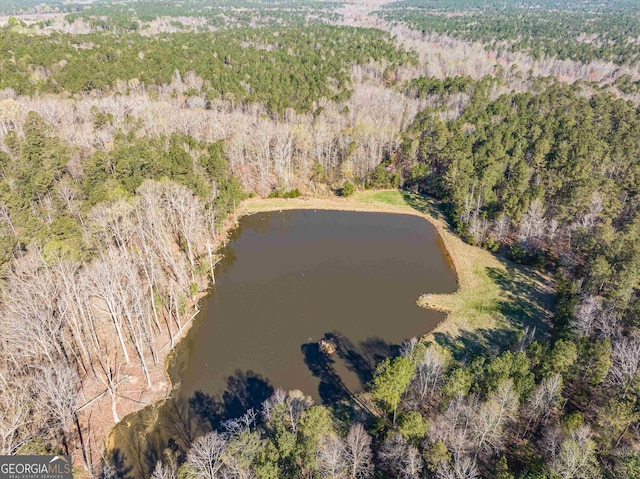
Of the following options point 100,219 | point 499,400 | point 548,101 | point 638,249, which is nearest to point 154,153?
point 100,219

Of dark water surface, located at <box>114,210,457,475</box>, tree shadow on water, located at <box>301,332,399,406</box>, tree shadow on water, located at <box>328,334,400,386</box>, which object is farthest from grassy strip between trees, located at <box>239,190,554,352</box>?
tree shadow on water, located at <box>301,332,399,406</box>

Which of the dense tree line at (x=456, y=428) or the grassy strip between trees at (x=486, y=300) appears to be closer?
the dense tree line at (x=456, y=428)

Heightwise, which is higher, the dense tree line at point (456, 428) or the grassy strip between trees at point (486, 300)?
the dense tree line at point (456, 428)

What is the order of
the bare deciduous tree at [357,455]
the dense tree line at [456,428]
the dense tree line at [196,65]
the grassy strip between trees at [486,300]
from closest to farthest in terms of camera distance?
the dense tree line at [456,428], the bare deciduous tree at [357,455], the grassy strip between trees at [486,300], the dense tree line at [196,65]

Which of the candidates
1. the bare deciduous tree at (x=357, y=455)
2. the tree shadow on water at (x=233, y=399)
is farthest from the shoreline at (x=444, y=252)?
the bare deciduous tree at (x=357, y=455)

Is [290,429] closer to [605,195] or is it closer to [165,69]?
[605,195]

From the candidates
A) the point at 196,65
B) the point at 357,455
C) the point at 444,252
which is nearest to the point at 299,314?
the point at 357,455

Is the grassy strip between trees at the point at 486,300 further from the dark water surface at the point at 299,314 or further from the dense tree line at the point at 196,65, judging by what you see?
the dense tree line at the point at 196,65
